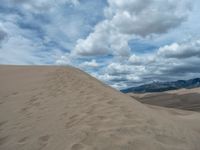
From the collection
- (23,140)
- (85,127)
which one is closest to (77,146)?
(85,127)

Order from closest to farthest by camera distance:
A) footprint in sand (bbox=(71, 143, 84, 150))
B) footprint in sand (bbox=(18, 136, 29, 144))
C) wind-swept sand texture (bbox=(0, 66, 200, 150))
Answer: footprint in sand (bbox=(71, 143, 84, 150)) → wind-swept sand texture (bbox=(0, 66, 200, 150)) → footprint in sand (bbox=(18, 136, 29, 144))

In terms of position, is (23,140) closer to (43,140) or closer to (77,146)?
(43,140)

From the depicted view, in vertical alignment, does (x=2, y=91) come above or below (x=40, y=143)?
above

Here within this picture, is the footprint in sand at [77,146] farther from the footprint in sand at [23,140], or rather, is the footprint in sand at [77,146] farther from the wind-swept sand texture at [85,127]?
the footprint in sand at [23,140]

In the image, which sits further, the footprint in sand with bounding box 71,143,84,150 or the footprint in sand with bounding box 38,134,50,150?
the footprint in sand with bounding box 38,134,50,150

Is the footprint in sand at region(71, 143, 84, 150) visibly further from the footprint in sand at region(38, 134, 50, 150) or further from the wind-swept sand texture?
the footprint in sand at region(38, 134, 50, 150)

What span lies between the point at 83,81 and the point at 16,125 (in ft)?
15.6

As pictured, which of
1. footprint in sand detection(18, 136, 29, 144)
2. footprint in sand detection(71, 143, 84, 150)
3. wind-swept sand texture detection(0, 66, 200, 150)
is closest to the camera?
footprint in sand detection(71, 143, 84, 150)

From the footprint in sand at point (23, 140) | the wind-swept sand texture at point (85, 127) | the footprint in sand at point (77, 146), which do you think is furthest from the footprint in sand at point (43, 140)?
the footprint in sand at point (77, 146)

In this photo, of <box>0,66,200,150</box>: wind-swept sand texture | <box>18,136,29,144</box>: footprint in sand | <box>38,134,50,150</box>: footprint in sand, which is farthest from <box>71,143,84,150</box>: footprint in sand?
<box>18,136,29,144</box>: footprint in sand

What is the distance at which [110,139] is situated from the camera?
15.8 ft

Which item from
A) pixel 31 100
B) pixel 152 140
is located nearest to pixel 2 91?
pixel 31 100

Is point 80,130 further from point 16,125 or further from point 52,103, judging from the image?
point 52,103

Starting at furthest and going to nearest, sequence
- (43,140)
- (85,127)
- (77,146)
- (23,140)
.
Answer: (85,127), (23,140), (43,140), (77,146)
